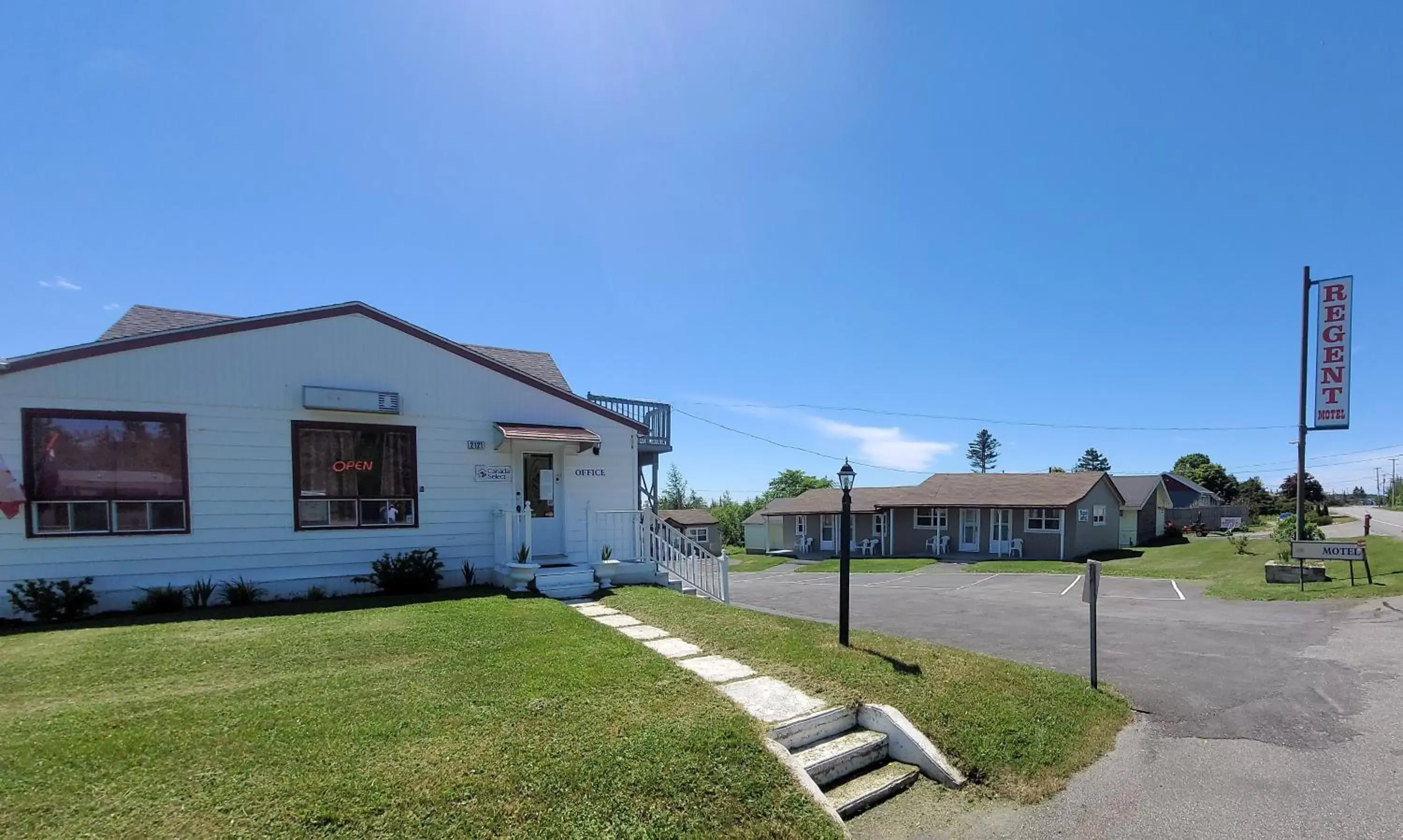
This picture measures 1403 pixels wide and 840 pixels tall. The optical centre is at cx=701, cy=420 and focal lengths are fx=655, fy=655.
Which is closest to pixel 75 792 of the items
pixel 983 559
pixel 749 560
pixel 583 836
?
pixel 583 836

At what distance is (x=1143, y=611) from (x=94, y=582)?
17.2 metres

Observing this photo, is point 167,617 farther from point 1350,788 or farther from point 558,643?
point 1350,788

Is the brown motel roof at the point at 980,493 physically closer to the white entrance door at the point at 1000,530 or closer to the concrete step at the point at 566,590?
the white entrance door at the point at 1000,530

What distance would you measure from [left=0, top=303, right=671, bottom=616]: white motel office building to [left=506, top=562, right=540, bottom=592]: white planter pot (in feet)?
1.30

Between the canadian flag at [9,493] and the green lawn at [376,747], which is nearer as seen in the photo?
the green lawn at [376,747]

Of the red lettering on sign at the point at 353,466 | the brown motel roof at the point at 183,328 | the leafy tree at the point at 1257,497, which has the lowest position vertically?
the leafy tree at the point at 1257,497

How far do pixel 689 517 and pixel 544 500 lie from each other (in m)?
37.7

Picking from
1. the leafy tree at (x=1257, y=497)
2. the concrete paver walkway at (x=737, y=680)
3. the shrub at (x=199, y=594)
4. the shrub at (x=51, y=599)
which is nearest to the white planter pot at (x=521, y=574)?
the concrete paver walkway at (x=737, y=680)

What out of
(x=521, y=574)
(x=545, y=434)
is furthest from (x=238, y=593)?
(x=545, y=434)

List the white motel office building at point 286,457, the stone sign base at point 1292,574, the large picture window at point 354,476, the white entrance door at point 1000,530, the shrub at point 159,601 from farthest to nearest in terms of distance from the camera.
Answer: the white entrance door at point 1000,530
the stone sign base at point 1292,574
the large picture window at point 354,476
the shrub at point 159,601
the white motel office building at point 286,457

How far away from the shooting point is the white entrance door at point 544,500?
454 inches

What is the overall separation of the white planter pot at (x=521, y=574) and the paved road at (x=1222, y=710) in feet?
19.1

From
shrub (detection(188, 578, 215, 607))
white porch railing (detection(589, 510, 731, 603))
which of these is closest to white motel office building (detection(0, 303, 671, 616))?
shrub (detection(188, 578, 215, 607))

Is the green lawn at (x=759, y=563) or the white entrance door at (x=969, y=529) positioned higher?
the white entrance door at (x=969, y=529)
